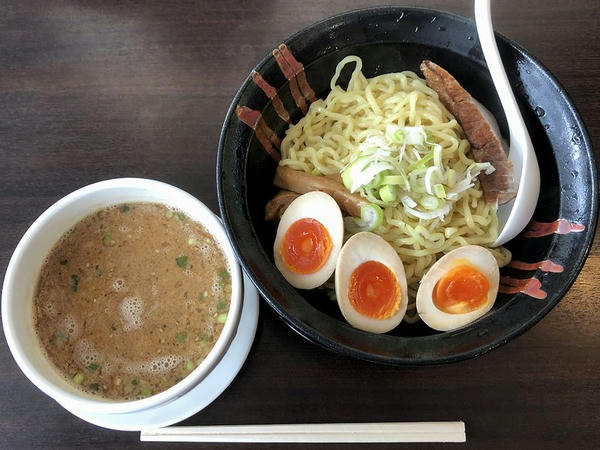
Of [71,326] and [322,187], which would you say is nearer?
[71,326]

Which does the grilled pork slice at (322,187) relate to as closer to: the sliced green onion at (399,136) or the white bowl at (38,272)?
the sliced green onion at (399,136)

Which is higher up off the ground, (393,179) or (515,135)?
(515,135)

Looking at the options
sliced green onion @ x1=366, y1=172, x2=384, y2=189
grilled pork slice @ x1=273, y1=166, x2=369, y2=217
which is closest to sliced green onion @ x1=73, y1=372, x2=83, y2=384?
grilled pork slice @ x1=273, y1=166, x2=369, y2=217

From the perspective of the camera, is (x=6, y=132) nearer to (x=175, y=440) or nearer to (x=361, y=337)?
(x=175, y=440)

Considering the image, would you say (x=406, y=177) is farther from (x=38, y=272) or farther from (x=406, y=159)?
(x=38, y=272)

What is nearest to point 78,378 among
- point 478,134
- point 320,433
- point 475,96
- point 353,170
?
point 320,433

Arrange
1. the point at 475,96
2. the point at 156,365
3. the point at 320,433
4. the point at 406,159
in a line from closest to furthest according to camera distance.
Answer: the point at 156,365
the point at 320,433
the point at 406,159
the point at 475,96

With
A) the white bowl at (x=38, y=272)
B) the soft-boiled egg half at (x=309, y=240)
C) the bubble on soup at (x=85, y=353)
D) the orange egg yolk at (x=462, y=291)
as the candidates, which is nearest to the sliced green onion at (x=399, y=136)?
the soft-boiled egg half at (x=309, y=240)

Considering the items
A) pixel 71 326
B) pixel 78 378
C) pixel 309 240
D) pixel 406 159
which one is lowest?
pixel 78 378
